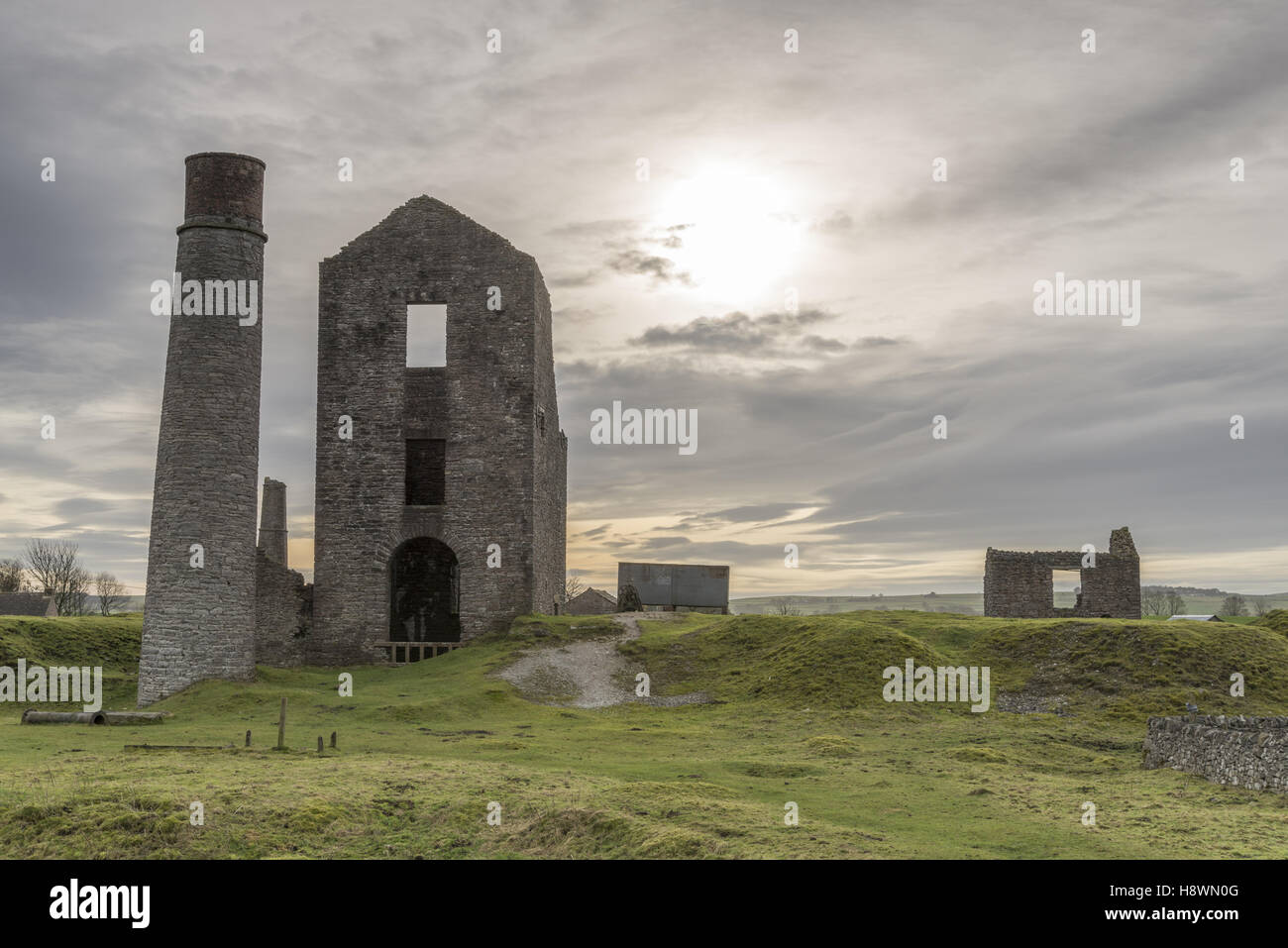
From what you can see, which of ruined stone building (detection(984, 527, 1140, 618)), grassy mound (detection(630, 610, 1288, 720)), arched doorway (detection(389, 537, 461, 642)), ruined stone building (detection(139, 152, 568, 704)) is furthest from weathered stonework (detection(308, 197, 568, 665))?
ruined stone building (detection(984, 527, 1140, 618))

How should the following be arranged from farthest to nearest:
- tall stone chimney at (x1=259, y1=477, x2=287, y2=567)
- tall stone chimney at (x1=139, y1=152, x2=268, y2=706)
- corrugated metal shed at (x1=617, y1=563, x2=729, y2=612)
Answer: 1. tall stone chimney at (x1=259, y1=477, x2=287, y2=567)
2. corrugated metal shed at (x1=617, y1=563, x2=729, y2=612)
3. tall stone chimney at (x1=139, y1=152, x2=268, y2=706)

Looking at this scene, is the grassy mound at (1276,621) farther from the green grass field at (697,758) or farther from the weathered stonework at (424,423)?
the weathered stonework at (424,423)

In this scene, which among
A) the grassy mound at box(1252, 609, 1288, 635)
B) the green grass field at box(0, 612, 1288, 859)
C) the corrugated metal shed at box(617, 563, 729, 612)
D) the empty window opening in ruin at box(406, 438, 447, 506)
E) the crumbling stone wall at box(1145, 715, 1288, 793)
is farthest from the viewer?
the corrugated metal shed at box(617, 563, 729, 612)

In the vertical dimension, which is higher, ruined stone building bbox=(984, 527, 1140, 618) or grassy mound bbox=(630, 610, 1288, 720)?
ruined stone building bbox=(984, 527, 1140, 618)

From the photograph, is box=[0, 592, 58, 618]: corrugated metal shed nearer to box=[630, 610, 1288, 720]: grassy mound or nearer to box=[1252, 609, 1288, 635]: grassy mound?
box=[630, 610, 1288, 720]: grassy mound

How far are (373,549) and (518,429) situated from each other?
7.03m

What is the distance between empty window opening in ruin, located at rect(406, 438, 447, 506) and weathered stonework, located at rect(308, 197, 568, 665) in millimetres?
1772

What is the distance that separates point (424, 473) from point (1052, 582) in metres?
25.8

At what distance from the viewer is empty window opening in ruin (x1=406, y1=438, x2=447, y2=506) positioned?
143 ft

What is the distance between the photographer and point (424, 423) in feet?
137

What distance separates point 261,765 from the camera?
59.8 feet

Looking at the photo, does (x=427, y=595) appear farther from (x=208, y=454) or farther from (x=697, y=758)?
(x=697, y=758)

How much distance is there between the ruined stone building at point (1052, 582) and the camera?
44.2m
